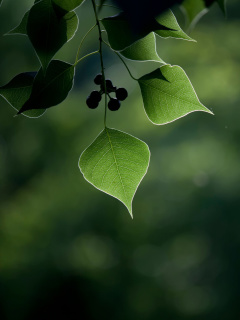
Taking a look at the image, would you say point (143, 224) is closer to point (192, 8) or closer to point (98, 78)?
point (98, 78)

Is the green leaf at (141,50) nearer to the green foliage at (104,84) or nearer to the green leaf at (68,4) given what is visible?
the green foliage at (104,84)

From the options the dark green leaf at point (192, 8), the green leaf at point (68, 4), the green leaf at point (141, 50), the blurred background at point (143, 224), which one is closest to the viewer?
the dark green leaf at point (192, 8)

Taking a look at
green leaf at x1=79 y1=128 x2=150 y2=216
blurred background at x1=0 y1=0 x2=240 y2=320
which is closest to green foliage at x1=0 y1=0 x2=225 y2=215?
green leaf at x1=79 y1=128 x2=150 y2=216

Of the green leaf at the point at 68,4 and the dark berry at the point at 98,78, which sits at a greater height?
the green leaf at the point at 68,4

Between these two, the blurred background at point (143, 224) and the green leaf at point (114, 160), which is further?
the blurred background at point (143, 224)

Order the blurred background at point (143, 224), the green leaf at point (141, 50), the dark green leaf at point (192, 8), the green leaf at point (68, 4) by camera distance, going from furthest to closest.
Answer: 1. the blurred background at point (143, 224)
2. the green leaf at point (141, 50)
3. the green leaf at point (68, 4)
4. the dark green leaf at point (192, 8)

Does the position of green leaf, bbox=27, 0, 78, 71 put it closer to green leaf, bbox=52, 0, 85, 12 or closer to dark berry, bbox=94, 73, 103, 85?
green leaf, bbox=52, 0, 85, 12

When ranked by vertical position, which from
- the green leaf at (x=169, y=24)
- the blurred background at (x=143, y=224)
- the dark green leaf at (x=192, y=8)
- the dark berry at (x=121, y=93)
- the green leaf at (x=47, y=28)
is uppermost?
the dark green leaf at (x=192, y=8)

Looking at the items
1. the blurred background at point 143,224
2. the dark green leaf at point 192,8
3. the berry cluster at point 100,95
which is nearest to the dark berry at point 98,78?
the berry cluster at point 100,95
